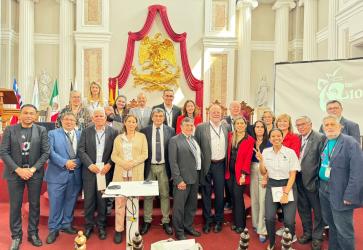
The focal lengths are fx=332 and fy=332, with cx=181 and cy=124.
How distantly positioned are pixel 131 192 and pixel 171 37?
7.91 metres

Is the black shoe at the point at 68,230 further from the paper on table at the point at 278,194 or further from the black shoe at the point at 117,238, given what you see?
the paper on table at the point at 278,194

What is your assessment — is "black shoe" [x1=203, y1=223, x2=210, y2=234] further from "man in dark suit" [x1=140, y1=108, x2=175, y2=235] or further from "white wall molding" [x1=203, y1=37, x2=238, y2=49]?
"white wall molding" [x1=203, y1=37, x2=238, y2=49]

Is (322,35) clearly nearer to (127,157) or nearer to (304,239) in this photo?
(304,239)

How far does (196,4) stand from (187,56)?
159cm

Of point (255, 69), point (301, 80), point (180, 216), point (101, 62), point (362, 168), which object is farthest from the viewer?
point (255, 69)

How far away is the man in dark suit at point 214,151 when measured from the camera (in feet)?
12.2

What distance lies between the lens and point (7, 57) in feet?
32.1

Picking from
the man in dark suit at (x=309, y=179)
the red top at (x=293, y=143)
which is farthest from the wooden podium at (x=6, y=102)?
the man in dark suit at (x=309, y=179)

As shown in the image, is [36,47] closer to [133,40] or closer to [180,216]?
[133,40]

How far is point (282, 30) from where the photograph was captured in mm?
10477

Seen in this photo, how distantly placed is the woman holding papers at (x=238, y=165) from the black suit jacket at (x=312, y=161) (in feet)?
1.86

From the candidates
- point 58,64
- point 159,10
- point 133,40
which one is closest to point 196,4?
point 159,10

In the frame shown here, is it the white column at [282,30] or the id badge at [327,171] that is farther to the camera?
the white column at [282,30]

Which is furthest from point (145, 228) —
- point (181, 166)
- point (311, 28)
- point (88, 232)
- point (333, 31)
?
point (311, 28)
